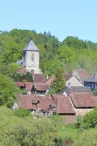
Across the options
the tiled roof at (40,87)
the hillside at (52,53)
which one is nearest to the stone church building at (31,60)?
the hillside at (52,53)

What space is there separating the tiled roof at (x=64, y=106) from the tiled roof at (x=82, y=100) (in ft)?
2.60

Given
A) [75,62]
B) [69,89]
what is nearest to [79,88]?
[69,89]

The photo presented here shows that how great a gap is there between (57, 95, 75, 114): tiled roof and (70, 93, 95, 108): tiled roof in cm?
79

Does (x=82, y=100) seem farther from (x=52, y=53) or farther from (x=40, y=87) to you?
Answer: (x=52, y=53)

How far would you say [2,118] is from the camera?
35.1 m

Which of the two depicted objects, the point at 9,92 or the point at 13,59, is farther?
the point at 13,59

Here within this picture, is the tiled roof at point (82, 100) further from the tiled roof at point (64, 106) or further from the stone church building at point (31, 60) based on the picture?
the stone church building at point (31, 60)

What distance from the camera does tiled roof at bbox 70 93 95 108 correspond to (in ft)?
171

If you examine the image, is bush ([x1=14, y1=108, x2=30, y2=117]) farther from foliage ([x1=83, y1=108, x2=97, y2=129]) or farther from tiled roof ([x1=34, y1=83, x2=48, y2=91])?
tiled roof ([x1=34, y1=83, x2=48, y2=91])

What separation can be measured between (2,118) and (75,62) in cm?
7096

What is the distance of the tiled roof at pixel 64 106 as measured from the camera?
49688 millimetres

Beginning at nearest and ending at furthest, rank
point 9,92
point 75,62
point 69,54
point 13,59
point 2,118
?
point 2,118
point 9,92
point 13,59
point 75,62
point 69,54

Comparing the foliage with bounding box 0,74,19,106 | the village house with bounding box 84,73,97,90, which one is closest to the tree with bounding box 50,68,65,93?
the village house with bounding box 84,73,97,90

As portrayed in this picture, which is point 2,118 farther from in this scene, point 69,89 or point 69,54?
point 69,54
